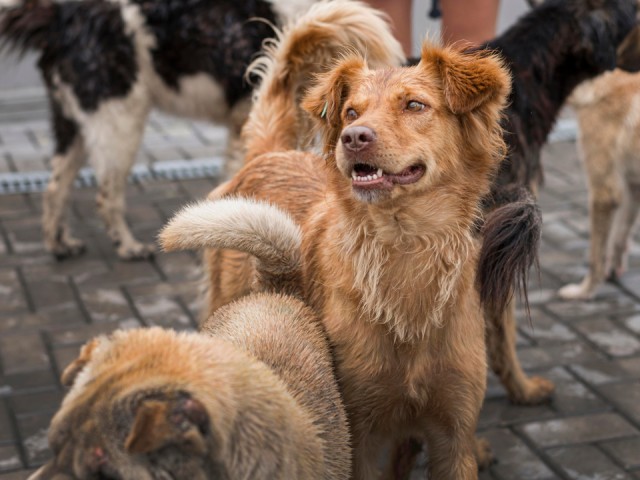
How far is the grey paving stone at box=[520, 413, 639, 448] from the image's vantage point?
13.6ft

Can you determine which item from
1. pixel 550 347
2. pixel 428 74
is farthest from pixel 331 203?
pixel 550 347

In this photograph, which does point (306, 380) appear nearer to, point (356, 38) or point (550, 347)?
point (356, 38)

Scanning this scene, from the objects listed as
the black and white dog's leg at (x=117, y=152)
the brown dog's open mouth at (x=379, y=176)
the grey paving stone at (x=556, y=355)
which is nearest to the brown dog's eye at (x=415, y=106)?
the brown dog's open mouth at (x=379, y=176)

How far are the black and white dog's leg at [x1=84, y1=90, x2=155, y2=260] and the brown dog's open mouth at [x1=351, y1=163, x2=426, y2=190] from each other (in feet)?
10.9

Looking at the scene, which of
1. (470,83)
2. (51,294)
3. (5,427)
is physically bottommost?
(51,294)

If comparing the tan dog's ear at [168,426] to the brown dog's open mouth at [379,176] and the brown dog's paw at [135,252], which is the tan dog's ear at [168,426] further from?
the brown dog's paw at [135,252]

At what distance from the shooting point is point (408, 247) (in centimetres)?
297

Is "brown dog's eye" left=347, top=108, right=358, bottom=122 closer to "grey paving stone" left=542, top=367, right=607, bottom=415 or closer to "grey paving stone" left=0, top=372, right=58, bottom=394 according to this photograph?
"grey paving stone" left=542, top=367, right=607, bottom=415

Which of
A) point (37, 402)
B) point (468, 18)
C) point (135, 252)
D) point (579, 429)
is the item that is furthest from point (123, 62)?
point (579, 429)

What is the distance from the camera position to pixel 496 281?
308 cm

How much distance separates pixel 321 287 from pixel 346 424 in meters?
0.50

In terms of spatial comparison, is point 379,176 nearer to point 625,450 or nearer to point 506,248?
point 506,248

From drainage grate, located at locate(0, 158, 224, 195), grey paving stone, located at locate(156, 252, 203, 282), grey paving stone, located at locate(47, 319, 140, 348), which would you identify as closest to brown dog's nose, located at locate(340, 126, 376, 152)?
grey paving stone, located at locate(47, 319, 140, 348)

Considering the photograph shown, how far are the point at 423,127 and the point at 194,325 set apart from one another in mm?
2603
